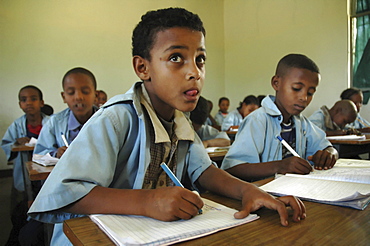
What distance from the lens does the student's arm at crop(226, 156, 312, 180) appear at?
3.41 feet

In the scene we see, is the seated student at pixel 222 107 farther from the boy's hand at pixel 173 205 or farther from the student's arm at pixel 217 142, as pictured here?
the boy's hand at pixel 173 205

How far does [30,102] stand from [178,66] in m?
3.12

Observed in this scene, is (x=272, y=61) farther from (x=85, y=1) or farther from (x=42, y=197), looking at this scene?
(x=42, y=197)

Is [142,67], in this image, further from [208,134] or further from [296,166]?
[208,134]

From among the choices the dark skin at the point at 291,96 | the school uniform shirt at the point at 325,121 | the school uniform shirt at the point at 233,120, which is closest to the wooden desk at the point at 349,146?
the school uniform shirt at the point at 325,121

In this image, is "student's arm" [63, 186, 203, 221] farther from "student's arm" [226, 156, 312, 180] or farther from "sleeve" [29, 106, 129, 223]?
"student's arm" [226, 156, 312, 180]

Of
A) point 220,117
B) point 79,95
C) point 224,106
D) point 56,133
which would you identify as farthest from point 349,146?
point 224,106

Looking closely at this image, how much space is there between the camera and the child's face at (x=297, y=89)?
4.98 ft

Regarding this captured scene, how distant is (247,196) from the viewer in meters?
0.69

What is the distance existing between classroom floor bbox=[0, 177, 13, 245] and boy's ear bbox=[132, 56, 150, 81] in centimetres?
174

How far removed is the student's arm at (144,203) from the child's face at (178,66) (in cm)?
31

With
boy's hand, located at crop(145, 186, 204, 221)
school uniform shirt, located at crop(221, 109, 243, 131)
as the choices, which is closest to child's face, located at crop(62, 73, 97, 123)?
boy's hand, located at crop(145, 186, 204, 221)

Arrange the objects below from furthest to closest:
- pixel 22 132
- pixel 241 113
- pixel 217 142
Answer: pixel 241 113
pixel 22 132
pixel 217 142

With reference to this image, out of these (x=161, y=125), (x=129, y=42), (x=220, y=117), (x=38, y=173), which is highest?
(x=129, y=42)
